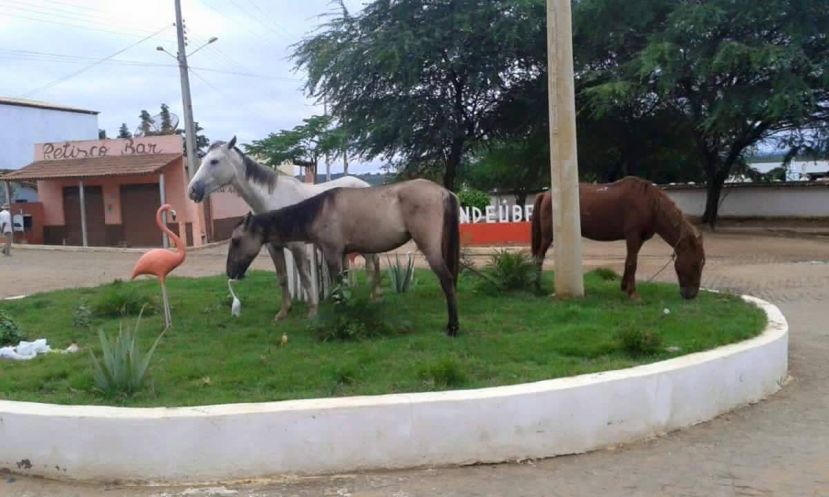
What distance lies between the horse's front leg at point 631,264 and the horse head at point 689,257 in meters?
0.43

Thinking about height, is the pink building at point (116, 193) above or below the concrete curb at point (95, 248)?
above

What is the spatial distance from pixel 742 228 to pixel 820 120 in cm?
487

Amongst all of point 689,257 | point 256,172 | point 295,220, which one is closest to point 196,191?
point 256,172

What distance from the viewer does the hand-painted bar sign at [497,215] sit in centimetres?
2394

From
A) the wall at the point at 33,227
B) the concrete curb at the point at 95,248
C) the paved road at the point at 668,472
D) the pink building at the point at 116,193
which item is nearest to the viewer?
the paved road at the point at 668,472

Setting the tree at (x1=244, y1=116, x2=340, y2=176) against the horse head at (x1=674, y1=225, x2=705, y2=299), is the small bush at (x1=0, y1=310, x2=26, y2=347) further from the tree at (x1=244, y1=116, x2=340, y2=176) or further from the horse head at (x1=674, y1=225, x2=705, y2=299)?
the tree at (x1=244, y1=116, x2=340, y2=176)

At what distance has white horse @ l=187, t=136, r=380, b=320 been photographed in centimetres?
845

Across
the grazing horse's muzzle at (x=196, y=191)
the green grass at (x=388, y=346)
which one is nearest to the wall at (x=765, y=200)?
the green grass at (x=388, y=346)

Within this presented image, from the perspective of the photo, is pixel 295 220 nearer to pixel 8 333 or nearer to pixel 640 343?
pixel 8 333

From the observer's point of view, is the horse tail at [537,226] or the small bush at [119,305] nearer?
the small bush at [119,305]

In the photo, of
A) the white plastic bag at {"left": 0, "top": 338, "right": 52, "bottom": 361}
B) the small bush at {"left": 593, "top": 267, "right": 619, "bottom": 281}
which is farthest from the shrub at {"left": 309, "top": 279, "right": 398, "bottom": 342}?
the small bush at {"left": 593, "top": 267, "right": 619, "bottom": 281}

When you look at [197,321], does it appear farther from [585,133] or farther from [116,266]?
[585,133]

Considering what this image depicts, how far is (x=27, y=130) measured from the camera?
40719 millimetres

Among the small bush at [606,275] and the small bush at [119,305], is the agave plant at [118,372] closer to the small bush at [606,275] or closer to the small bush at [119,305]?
the small bush at [119,305]
